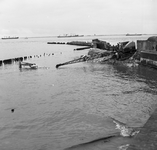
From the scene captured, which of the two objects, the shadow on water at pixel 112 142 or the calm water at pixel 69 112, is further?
the calm water at pixel 69 112

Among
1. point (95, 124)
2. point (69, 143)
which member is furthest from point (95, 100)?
point (69, 143)

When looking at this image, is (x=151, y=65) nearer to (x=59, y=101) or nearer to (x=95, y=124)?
(x=59, y=101)

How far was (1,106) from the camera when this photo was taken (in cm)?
1625

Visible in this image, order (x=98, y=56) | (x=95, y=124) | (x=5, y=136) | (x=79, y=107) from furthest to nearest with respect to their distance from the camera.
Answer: (x=98, y=56)
(x=79, y=107)
(x=95, y=124)
(x=5, y=136)

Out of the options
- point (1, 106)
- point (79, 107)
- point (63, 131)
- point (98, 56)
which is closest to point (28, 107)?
point (1, 106)

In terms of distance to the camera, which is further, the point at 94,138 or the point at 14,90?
the point at 14,90

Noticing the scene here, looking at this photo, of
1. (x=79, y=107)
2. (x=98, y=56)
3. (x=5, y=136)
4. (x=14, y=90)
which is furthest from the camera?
(x=98, y=56)

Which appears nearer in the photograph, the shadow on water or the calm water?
the shadow on water

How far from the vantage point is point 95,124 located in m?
12.0

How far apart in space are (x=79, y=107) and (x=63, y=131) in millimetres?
4167

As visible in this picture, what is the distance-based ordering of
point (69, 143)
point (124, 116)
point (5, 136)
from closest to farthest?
point (69, 143) < point (5, 136) < point (124, 116)

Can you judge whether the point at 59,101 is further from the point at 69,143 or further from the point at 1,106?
the point at 69,143

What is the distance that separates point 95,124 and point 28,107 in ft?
20.6

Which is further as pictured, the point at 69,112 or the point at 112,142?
the point at 69,112
